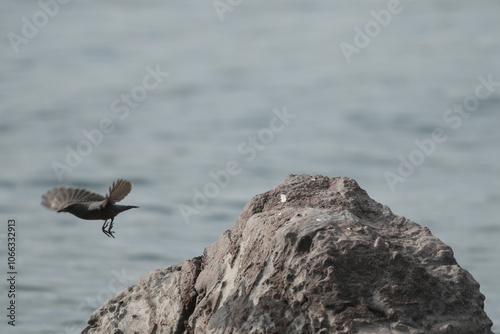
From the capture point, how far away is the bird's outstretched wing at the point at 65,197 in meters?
6.51

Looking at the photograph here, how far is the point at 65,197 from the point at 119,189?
2.10 ft

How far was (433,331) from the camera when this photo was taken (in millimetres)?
5309

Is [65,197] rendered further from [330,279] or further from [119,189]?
[330,279]

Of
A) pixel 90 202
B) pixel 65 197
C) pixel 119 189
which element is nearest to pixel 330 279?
pixel 119 189

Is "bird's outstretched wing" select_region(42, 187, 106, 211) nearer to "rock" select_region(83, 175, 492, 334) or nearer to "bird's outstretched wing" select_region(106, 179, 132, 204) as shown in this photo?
"bird's outstretched wing" select_region(106, 179, 132, 204)

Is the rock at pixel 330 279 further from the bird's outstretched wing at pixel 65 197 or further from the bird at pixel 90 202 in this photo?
the bird's outstretched wing at pixel 65 197

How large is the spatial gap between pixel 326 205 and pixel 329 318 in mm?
849

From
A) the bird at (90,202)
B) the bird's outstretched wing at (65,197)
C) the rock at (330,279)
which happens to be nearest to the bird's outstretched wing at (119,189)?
the bird at (90,202)

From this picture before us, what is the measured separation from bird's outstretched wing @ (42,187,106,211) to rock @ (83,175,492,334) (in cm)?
92

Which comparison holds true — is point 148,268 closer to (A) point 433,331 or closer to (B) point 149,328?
(B) point 149,328

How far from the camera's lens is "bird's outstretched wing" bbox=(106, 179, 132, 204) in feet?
19.8

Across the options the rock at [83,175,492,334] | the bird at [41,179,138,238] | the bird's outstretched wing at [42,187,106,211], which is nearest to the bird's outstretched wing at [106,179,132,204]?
the bird at [41,179,138,238]

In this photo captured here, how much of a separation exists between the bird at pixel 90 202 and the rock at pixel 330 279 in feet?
2.29

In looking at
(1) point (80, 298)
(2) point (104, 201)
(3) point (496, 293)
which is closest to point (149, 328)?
(2) point (104, 201)
